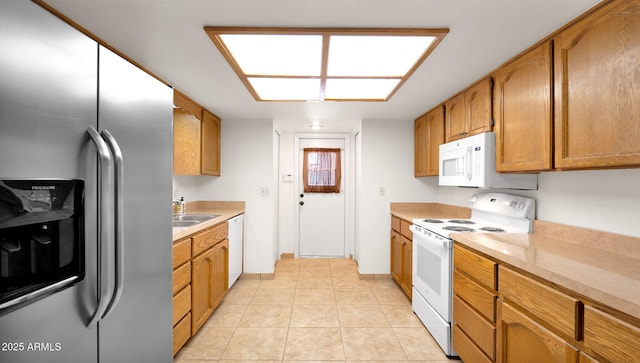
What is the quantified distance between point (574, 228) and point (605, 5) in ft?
3.85

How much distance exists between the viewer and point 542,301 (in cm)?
118

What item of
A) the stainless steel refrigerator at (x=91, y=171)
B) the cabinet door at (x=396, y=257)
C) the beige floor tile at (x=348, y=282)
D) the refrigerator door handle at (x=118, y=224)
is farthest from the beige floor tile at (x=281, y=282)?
the refrigerator door handle at (x=118, y=224)

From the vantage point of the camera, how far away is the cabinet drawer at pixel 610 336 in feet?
2.81

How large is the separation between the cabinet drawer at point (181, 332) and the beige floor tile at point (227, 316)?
40 cm

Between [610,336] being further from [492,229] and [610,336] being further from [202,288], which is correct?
[202,288]

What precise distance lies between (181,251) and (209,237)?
0.50 m

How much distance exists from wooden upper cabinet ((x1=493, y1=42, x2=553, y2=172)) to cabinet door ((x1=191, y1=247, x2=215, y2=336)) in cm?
235

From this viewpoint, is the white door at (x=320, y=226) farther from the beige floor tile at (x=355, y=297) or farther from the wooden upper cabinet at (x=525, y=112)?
the wooden upper cabinet at (x=525, y=112)

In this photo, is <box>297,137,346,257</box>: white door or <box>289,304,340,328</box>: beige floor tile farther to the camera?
<box>297,137,346,257</box>: white door

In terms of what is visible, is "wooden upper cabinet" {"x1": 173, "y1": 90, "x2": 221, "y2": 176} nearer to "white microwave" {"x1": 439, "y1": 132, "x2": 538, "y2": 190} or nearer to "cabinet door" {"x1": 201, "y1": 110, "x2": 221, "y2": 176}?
"cabinet door" {"x1": 201, "y1": 110, "x2": 221, "y2": 176}

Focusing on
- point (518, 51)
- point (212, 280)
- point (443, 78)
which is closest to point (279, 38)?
point (443, 78)

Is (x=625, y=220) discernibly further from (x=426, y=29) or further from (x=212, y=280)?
(x=212, y=280)

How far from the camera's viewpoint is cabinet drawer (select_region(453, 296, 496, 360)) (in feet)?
5.03

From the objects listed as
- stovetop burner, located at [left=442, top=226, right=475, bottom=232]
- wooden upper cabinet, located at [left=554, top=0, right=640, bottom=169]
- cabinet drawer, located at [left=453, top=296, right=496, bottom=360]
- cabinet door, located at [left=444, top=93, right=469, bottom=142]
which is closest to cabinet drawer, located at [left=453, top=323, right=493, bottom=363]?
cabinet drawer, located at [left=453, top=296, right=496, bottom=360]
